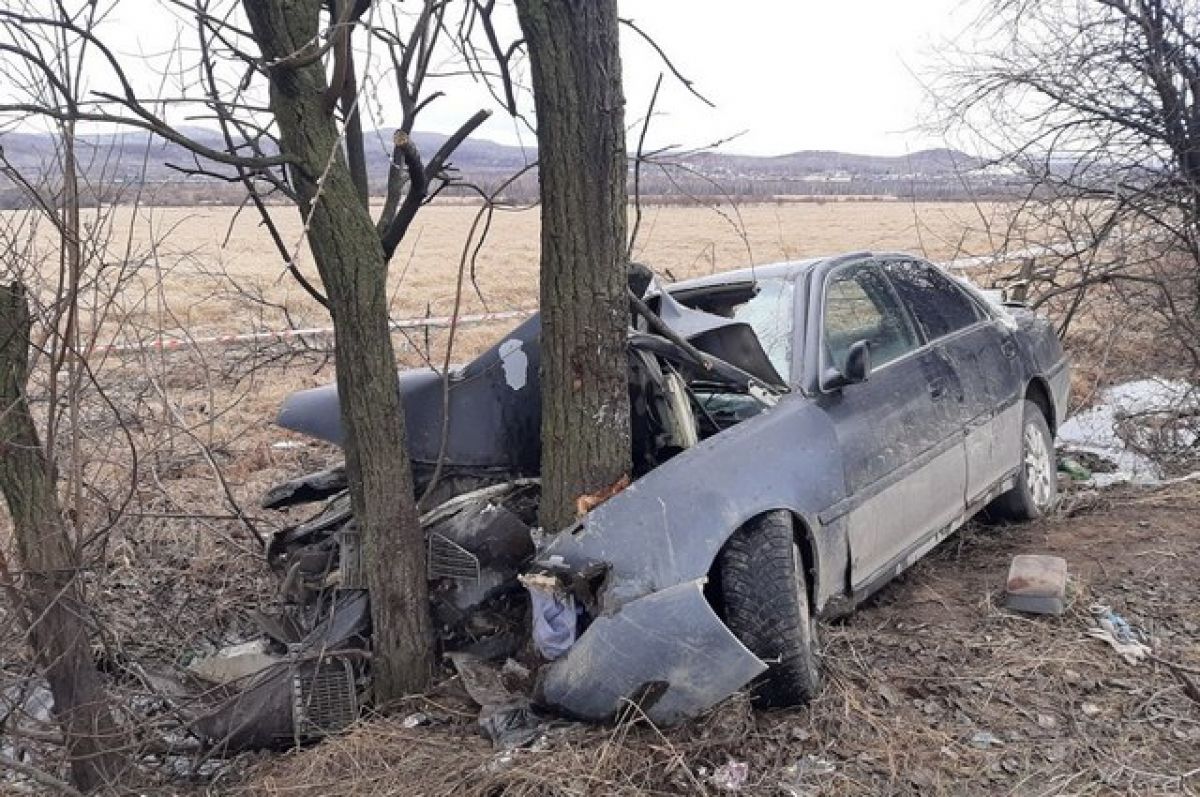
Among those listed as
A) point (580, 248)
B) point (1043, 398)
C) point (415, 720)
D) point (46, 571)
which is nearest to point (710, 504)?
point (580, 248)


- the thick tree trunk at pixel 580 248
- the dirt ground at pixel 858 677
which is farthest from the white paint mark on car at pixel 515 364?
the dirt ground at pixel 858 677

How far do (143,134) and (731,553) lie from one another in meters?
2.39

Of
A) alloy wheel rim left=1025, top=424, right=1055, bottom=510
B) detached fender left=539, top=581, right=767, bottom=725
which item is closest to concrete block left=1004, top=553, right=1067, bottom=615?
alloy wheel rim left=1025, top=424, right=1055, bottom=510

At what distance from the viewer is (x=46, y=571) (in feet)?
10.7

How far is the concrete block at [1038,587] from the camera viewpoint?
4.44 metres

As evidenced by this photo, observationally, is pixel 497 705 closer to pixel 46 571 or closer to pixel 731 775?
pixel 731 775

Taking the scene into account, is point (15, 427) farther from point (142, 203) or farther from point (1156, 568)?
point (1156, 568)

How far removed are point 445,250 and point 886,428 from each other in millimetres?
37868

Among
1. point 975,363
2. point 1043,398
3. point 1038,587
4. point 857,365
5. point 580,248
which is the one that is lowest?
point 1038,587

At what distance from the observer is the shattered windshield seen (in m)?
4.39

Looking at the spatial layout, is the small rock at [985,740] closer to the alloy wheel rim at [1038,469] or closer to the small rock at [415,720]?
the small rock at [415,720]

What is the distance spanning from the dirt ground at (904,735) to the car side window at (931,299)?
4.70 feet

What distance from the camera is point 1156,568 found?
5.02m

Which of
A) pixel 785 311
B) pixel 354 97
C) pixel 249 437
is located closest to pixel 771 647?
pixel 785 311
